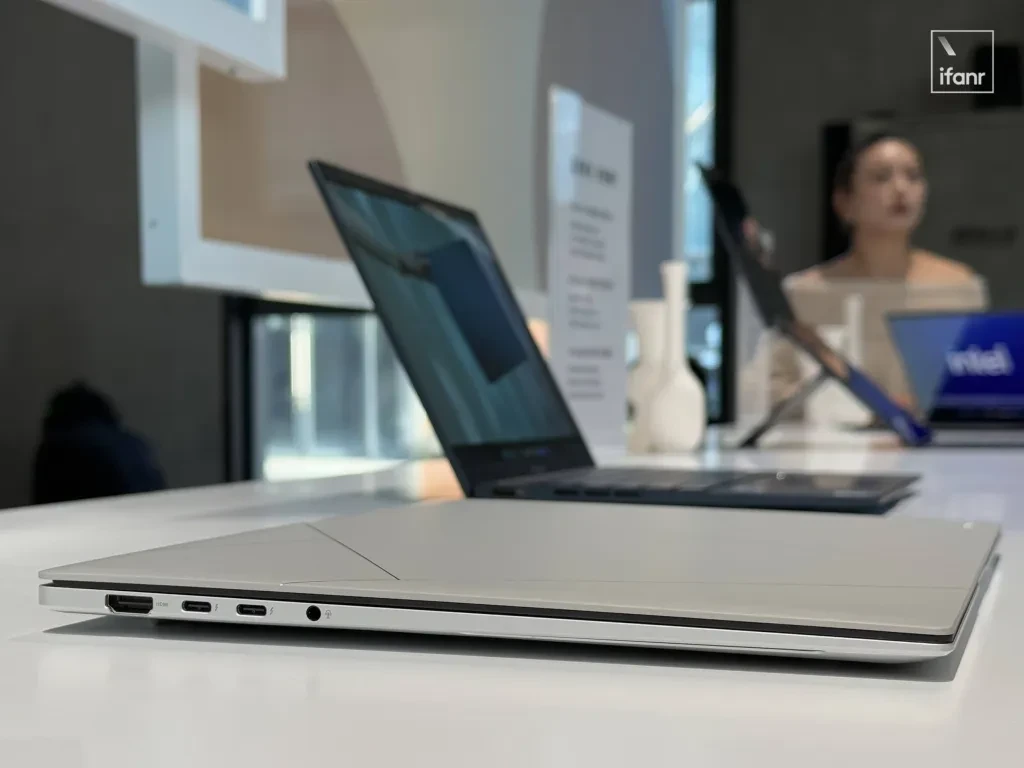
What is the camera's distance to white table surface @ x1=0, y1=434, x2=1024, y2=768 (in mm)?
283

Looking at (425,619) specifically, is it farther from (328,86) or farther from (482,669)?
(328,86)

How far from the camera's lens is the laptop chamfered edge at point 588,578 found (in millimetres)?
365

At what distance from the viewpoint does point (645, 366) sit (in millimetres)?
1675

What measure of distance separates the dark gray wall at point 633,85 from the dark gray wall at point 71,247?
37.8 inches

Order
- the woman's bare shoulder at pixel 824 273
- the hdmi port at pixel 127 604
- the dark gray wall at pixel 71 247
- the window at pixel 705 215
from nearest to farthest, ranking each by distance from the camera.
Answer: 1. the hdmi port at pixel 127 604
2. the dark gray wall at pixel 71 247
3. the window at pixel 705 215
4. the woman's bare shoulder at pixel 824 273

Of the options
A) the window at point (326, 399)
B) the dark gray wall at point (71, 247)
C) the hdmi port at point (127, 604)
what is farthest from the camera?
the window at point (326, 399)

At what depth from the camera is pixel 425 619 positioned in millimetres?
388

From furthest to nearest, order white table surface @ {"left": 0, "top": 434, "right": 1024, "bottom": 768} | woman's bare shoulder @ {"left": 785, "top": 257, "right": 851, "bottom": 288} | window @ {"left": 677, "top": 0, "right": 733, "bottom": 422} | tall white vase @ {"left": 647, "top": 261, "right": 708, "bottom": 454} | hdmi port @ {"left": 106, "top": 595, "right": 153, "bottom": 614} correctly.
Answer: woman's bare shoulder @ {"left": 785, "top": 257, "right": 851, "bottom": 288}
window @ {"left": 677, "top": 0, "right": 733, "bottom": 422}
tall white vase @ {"left": 647, "top": 261, "right": 708, "bottom": 454}
hdmi port @ {"left": 106, "top": 595, "right": 153, "bottom": 614}
white table surface @ {"left": 0, "top": 434, "right": 1024, "bottom": 768}

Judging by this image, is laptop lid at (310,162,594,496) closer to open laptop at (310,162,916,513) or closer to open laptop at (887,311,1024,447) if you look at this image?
open laptop at (310,162,916,513)

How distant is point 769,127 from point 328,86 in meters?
2.81

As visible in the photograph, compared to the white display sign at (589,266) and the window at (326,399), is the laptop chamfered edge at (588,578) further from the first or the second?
the white display sign at (589,266)

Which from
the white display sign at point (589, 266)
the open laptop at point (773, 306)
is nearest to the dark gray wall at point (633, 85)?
the white display sign at point (589, 266)

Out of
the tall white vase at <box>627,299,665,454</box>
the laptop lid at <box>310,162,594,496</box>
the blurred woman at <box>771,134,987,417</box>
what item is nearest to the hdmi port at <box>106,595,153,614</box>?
the laptop lid at <box>310,162,594,496</box>

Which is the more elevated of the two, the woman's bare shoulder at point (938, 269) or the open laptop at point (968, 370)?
the woman's bare shoulder at point (938, 269)
